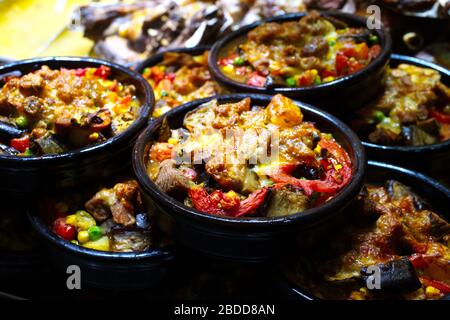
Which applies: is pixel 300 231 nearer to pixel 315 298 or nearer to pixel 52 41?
pixel 315 298

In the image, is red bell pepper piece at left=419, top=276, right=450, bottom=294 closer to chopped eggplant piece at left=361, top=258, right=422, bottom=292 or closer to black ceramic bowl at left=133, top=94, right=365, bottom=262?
chopped eggplant piece at left=361, top=258, right=422, bottom=292

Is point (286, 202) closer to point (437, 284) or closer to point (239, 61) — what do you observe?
point (437, 284)

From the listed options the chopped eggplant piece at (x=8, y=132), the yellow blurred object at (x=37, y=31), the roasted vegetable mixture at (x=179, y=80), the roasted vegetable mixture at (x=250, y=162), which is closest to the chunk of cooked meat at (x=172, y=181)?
the roasted vegetable mixture at (x=250, y=162)

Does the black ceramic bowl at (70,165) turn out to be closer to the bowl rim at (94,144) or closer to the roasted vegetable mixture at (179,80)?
the bowl rim at (94,144)

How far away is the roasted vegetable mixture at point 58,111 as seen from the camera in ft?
9.83

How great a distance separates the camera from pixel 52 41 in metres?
4.87

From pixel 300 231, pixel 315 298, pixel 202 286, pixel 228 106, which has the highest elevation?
pixel 228 106

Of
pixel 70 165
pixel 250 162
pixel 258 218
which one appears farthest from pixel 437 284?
pixel 70 165


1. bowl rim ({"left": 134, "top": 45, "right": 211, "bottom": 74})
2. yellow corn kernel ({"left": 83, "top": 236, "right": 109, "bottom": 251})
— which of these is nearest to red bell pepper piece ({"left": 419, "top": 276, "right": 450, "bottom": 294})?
yellow corn kernel ({"left": 83, "top": 236, "right": 109, "bottom": 251})

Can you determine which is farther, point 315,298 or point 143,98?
point 143,98

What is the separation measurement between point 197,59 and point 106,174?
180 cm

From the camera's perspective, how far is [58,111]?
3176 millimetres

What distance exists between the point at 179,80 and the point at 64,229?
1827mm

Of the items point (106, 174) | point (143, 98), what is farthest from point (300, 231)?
point (143, 98)
